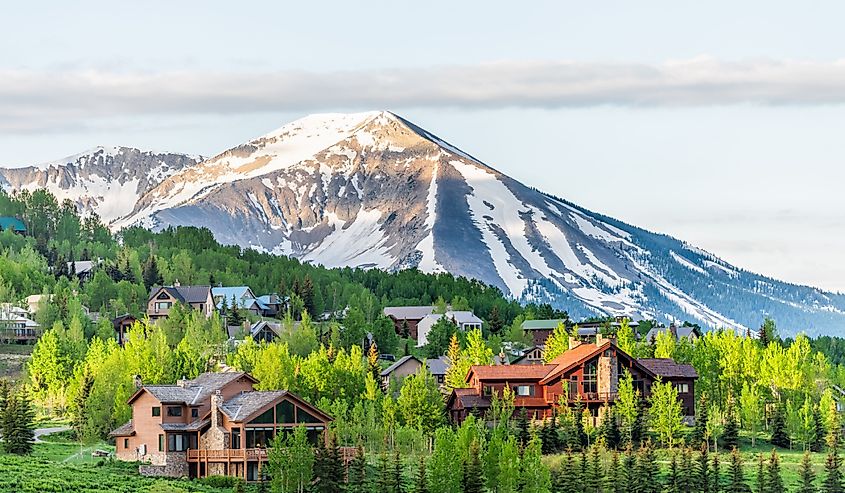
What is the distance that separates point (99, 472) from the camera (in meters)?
94.4

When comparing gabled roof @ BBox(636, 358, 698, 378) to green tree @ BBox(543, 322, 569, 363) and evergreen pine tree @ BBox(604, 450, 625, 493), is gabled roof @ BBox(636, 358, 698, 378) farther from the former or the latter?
evergreen pine tree @ BBox(604, 450, 625, 493)

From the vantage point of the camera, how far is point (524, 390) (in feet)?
417

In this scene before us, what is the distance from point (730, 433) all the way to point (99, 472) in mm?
44430

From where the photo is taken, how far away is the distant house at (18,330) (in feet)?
584

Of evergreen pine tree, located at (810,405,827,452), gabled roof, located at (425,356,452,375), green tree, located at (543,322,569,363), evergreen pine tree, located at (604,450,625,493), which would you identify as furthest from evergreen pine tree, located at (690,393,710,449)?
gabled roof, located at (425,356,452,375)

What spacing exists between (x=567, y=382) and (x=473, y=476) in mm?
35687

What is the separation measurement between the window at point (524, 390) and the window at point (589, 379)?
3754mm

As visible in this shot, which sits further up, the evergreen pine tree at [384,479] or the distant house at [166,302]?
the distant house at [166,302]

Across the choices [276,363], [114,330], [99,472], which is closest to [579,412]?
[276,363]

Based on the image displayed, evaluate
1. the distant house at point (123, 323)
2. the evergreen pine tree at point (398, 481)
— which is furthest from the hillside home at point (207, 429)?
the distant house at point (123, 323)

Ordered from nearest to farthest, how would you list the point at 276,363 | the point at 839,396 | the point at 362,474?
the point at 362,474, the point at 276,363, the point at 839,396

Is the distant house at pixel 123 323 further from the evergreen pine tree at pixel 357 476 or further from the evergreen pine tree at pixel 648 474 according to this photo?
the evergreen pine tree at pixel 648 474

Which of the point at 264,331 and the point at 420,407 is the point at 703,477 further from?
the point at 264,331

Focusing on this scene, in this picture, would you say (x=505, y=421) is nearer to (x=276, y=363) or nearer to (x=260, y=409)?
(x=276, y=363)
